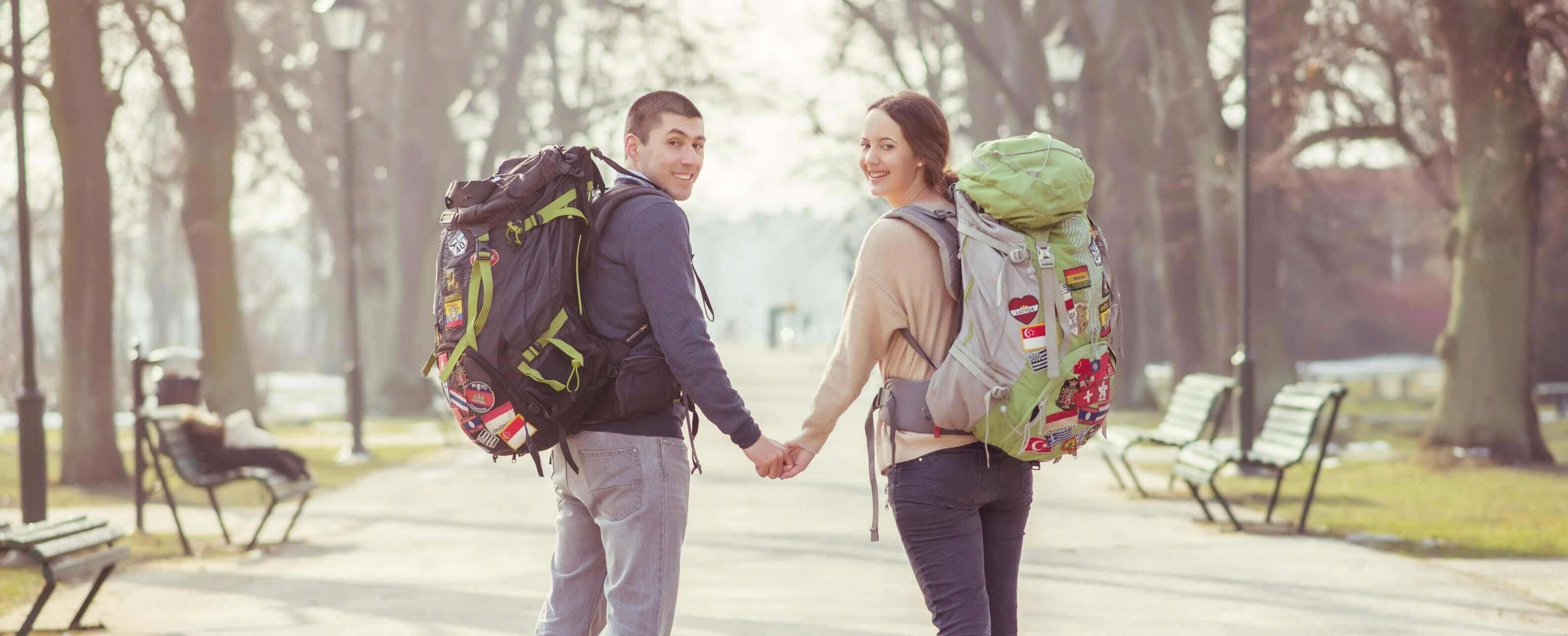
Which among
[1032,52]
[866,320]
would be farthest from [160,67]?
[866,320]

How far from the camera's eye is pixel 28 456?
983cm

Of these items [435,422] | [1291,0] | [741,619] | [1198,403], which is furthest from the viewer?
[435,422]

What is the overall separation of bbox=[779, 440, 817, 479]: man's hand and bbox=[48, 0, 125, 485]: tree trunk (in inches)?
459

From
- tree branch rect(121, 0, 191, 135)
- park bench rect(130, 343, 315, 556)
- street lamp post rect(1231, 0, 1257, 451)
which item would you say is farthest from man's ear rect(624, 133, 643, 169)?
tree branch rect(121, 0, 191, 135)

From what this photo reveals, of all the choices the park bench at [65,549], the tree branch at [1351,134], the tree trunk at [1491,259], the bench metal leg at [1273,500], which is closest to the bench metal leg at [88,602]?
the park bench at [65,549]

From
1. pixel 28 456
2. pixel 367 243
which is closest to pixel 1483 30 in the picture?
pixel 28 456

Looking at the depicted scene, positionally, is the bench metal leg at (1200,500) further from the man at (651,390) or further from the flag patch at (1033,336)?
the flag patch at (1033,336)

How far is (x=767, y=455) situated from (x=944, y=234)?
0.74 meters

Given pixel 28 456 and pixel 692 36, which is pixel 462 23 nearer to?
pixel 692 36

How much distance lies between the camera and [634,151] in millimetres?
4738

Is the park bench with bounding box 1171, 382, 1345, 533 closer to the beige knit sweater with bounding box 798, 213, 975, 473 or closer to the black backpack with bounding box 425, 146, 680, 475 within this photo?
the beige knit sweater with bounding box 798, 213, 975, 473

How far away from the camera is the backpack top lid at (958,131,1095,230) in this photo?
4230 mm

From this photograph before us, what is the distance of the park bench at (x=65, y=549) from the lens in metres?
6.94

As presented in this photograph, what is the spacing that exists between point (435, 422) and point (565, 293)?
24.0m
